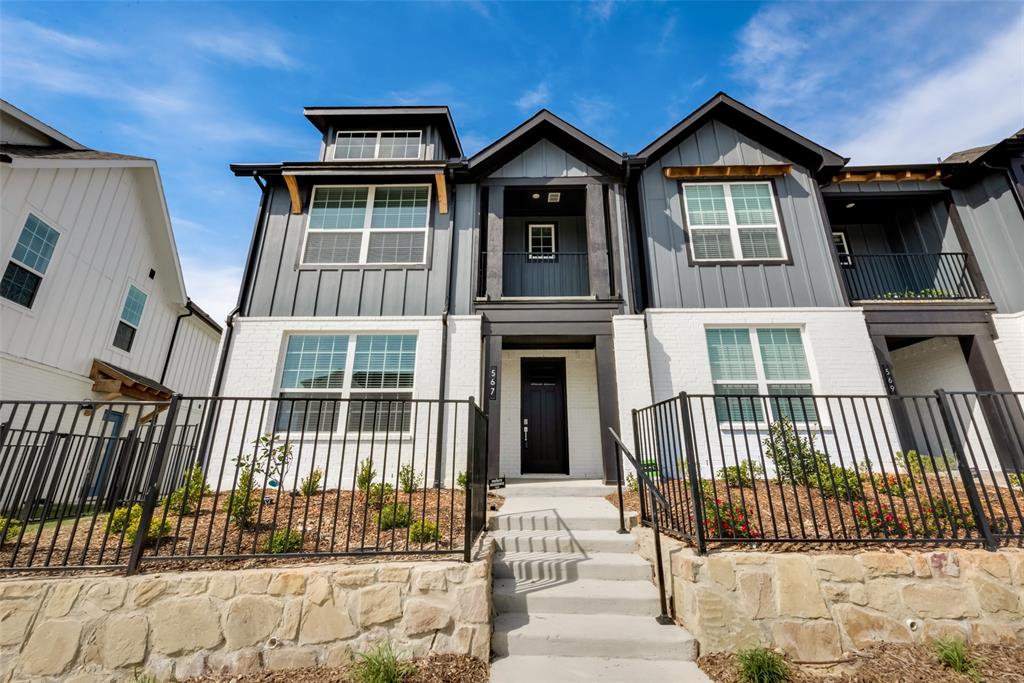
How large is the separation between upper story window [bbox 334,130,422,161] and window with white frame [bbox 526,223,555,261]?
342 cm

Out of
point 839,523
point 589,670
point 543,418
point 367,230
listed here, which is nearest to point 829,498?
point 839,523

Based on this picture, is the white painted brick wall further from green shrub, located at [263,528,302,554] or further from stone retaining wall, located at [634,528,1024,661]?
green shrub, located at [263,528,302,554]

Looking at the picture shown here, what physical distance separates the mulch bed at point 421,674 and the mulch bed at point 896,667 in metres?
1.84

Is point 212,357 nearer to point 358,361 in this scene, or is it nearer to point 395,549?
point 358,361

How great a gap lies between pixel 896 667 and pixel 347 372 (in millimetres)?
7991

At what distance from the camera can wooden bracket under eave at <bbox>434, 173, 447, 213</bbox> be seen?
8789mm

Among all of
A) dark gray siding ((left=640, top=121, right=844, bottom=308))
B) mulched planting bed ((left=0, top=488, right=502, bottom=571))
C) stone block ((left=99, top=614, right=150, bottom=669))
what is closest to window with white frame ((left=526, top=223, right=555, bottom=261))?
dark gray siding ((left=640, top=121, right=844, bottom=308))

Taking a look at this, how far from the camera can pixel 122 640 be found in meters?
3.24

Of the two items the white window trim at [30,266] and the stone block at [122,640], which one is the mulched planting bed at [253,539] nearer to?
the stone block at [122,640]

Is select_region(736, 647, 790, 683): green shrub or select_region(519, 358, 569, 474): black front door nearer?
select_region(736, 647, 790, 683): green shrub

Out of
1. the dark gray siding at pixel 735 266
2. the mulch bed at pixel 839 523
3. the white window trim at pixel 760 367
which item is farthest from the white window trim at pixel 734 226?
the mulch bed at pixel 839 523

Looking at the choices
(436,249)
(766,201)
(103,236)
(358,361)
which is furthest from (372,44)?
(766,201)

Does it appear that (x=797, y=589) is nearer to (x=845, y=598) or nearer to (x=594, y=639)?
(x=845, y=598)

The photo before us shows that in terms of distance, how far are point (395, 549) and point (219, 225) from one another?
9.15 m
